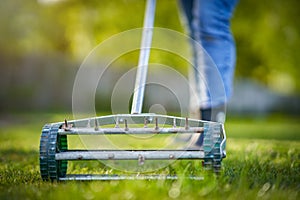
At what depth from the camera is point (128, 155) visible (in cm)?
224

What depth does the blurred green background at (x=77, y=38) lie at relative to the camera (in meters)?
11.1

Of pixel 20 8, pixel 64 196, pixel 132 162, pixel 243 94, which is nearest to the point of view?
pixel 64 196

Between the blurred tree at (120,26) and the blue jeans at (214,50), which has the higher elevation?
the blurred tree at (120,26)

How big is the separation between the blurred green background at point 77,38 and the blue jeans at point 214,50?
6.63m

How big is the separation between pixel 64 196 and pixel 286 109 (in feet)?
56.5

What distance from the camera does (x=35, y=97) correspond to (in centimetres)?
1343

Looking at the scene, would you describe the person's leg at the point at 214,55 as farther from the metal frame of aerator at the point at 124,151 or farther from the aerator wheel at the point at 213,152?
the aerator wheel at the point at 213,152

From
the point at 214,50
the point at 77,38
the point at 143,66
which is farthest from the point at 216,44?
the point at 77,38

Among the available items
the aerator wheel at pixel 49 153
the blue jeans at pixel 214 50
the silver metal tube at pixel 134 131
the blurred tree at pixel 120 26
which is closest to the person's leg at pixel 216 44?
the blue jeans at pixel 214 50

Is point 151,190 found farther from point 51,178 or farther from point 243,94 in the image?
point 243,94

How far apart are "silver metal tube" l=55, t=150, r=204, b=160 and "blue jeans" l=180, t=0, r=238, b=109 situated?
0.92 metres

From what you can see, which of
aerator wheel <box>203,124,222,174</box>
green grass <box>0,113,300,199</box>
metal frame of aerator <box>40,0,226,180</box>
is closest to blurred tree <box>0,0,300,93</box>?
green grass <box>0,113,300,199</box>

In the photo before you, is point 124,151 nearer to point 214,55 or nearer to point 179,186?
point 179,186

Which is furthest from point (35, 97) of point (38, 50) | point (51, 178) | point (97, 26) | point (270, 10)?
point (51, 178)
